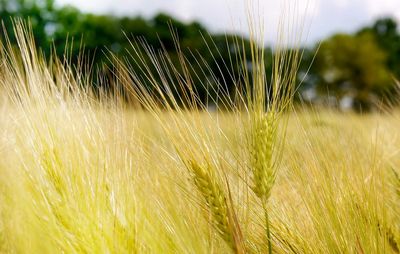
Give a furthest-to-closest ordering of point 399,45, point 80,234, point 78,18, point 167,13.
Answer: point 399,45
point 167,13
point 78,18
point 80,234

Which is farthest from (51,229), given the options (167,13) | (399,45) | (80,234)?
(399,45)

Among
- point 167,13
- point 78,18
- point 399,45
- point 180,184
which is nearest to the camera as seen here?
point 180,184

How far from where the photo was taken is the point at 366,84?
1120 inches

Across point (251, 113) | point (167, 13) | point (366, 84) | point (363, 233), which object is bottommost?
point (366, 84)

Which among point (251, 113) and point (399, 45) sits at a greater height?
point (251, 113)

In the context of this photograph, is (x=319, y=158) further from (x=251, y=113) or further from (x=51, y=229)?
(x=51, y=229)

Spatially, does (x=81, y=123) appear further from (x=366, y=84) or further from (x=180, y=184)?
(x=366, y=84)

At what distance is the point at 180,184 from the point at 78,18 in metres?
21.8

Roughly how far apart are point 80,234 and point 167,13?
86.4 ft

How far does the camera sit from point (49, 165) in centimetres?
133

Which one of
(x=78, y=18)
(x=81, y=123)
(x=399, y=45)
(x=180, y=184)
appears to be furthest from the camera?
(x=399, y=45)

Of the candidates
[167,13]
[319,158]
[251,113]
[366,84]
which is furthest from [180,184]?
[366,84]

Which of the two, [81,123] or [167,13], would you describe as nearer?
[81,123]

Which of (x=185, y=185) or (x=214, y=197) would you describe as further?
(x=185, y=185)
